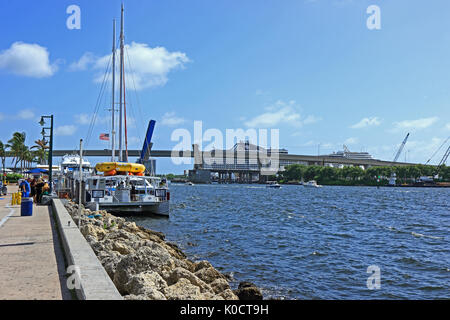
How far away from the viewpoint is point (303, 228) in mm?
27438

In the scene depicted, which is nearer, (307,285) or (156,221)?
(307,285)

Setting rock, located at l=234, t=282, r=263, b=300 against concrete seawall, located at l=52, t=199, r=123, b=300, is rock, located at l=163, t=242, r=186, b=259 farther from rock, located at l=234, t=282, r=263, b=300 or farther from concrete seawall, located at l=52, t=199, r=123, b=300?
rock, located at l=234, t=282, r=263, b=300

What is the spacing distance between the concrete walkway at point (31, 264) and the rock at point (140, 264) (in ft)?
3.42

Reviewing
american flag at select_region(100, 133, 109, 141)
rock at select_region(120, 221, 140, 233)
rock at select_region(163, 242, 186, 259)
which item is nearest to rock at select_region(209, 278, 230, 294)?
rock at select_region(163, 242, 186, 259)

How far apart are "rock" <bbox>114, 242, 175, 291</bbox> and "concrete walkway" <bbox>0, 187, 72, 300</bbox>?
1.04 meters

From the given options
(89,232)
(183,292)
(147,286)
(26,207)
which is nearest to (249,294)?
(183,292)

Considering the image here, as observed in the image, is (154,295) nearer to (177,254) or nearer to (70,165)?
(177,254)

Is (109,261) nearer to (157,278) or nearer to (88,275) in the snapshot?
(157,278)

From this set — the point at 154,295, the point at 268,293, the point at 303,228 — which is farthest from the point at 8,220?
the point at 303,228

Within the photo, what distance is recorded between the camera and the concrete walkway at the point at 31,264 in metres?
7.03

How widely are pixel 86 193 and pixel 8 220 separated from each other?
1247cm

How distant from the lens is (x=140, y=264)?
908cm
